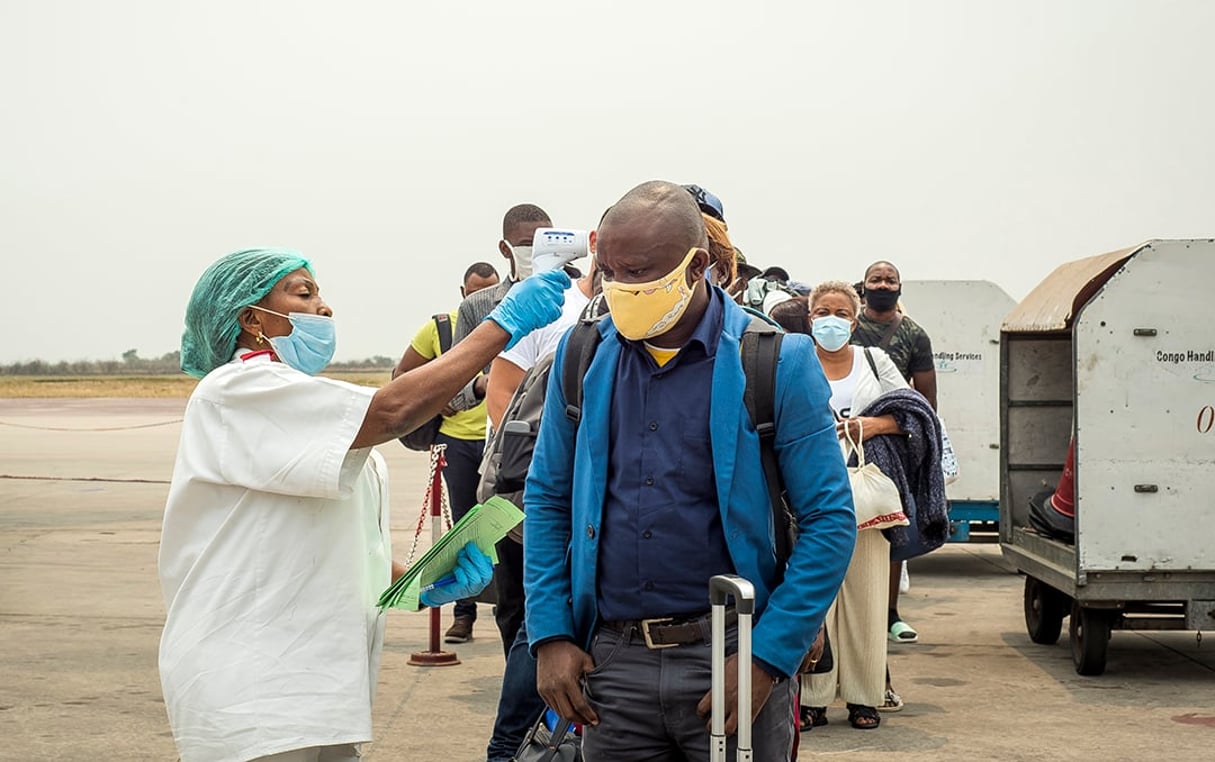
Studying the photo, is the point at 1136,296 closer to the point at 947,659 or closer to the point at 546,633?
the point at 947,659

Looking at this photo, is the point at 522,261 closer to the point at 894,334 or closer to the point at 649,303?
the point at 649,303

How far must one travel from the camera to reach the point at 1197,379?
799 centimetres

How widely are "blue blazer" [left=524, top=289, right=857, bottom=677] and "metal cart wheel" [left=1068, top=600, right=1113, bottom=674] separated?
526 cm

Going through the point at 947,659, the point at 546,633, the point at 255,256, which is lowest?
the point at 947,659

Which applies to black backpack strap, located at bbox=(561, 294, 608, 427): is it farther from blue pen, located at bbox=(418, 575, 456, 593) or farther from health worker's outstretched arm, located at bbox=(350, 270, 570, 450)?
blue pen, located at bbox=(418, 575, 456, 593)

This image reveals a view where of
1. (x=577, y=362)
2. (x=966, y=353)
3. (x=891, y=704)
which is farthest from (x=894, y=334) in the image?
(x=577, y=362)

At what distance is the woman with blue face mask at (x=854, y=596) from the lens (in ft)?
23.1

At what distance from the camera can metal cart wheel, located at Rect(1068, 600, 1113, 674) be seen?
826cm

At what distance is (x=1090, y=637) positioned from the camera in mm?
8297

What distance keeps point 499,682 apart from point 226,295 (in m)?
4.70

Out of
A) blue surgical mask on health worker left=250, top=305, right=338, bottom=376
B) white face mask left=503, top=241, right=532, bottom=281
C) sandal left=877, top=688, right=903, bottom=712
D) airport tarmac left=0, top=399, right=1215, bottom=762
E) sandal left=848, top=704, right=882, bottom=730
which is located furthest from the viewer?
sandal left=877, top=688, right=903, bottom=712

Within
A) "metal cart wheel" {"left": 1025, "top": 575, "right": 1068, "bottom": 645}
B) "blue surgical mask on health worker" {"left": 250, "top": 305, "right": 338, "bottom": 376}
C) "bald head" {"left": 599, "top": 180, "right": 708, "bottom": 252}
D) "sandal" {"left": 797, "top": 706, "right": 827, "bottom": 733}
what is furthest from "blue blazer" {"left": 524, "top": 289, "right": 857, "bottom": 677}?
"metal cart wheel" {"left": 1025, "top": 575, "right": 1068, "bottom": 645}

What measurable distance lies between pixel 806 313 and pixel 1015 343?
3216 mm

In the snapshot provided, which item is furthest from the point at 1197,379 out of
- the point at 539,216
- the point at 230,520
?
the point at 230,520
